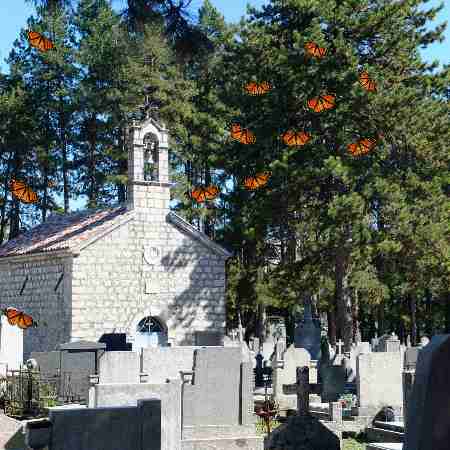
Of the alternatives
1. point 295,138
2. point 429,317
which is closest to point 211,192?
point 295,138

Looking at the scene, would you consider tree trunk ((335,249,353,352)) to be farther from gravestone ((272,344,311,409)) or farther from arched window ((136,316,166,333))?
gravestone ((272,344,311,409))

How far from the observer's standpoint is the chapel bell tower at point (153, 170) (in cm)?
2495

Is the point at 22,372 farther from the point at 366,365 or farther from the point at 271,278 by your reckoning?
the point at 271,278

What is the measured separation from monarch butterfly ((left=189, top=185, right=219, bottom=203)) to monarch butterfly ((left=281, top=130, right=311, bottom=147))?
285 inches

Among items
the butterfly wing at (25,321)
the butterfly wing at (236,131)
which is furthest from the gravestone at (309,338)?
the butterfly wing at (236,131)

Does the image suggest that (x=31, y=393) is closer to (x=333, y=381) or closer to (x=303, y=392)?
(x=333, y=381)

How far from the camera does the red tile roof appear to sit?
24156 millimetres

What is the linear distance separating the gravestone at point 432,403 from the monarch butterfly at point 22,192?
3443cm

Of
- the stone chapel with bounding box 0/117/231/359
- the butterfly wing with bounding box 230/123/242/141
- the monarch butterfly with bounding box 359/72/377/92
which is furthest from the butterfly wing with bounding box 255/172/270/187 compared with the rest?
the monarch butterfly with bounding box 359/72/377/92

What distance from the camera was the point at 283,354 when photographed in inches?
737

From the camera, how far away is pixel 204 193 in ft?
114

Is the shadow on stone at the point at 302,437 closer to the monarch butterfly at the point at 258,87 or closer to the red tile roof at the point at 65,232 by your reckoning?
the red tile roof at the point at 65,232

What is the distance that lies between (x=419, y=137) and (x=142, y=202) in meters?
9.67

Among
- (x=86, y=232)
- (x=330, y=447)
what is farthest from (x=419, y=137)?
(x=330, y=447)
